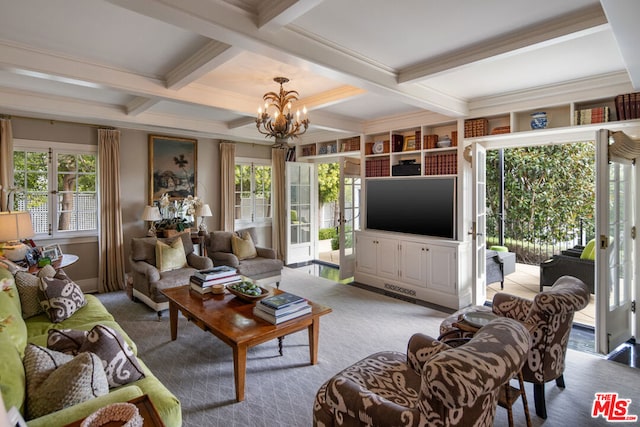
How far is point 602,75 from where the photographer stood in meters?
3.23

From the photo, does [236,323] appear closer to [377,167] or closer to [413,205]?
[413,205]

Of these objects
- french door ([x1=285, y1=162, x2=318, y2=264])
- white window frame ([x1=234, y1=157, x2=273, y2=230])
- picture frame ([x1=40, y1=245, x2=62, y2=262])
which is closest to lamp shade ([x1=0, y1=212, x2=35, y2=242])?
picture frame ([x1=40, y1=245, x2=62, y2=262])

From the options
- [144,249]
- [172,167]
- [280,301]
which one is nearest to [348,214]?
[172,167]

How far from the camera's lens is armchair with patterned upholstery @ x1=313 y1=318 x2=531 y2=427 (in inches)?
49.9

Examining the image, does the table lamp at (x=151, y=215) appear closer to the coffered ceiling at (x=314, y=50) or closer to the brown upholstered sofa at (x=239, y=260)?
the brown upholstered sofa at (x=239, y=260)

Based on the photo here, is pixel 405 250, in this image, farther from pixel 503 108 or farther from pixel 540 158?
pixel 540 158

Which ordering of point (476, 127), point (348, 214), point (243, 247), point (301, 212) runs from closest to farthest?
point (476, 127), point (243, 247), point (348, 214), point (301, 212)

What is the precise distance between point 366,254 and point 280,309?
116 inches

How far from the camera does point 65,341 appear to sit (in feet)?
5.99

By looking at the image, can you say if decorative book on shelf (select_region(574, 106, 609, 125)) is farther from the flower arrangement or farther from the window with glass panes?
the flower arrangement

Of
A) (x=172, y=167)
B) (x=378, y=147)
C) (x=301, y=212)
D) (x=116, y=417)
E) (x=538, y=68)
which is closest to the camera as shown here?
(x=116, y=417)

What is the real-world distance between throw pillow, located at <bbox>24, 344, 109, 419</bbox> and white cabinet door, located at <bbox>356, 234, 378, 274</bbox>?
4149mm

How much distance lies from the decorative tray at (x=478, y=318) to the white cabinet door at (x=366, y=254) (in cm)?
284

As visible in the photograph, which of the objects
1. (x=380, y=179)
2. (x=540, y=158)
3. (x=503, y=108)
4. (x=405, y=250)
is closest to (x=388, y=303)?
(x=405, y=250)
